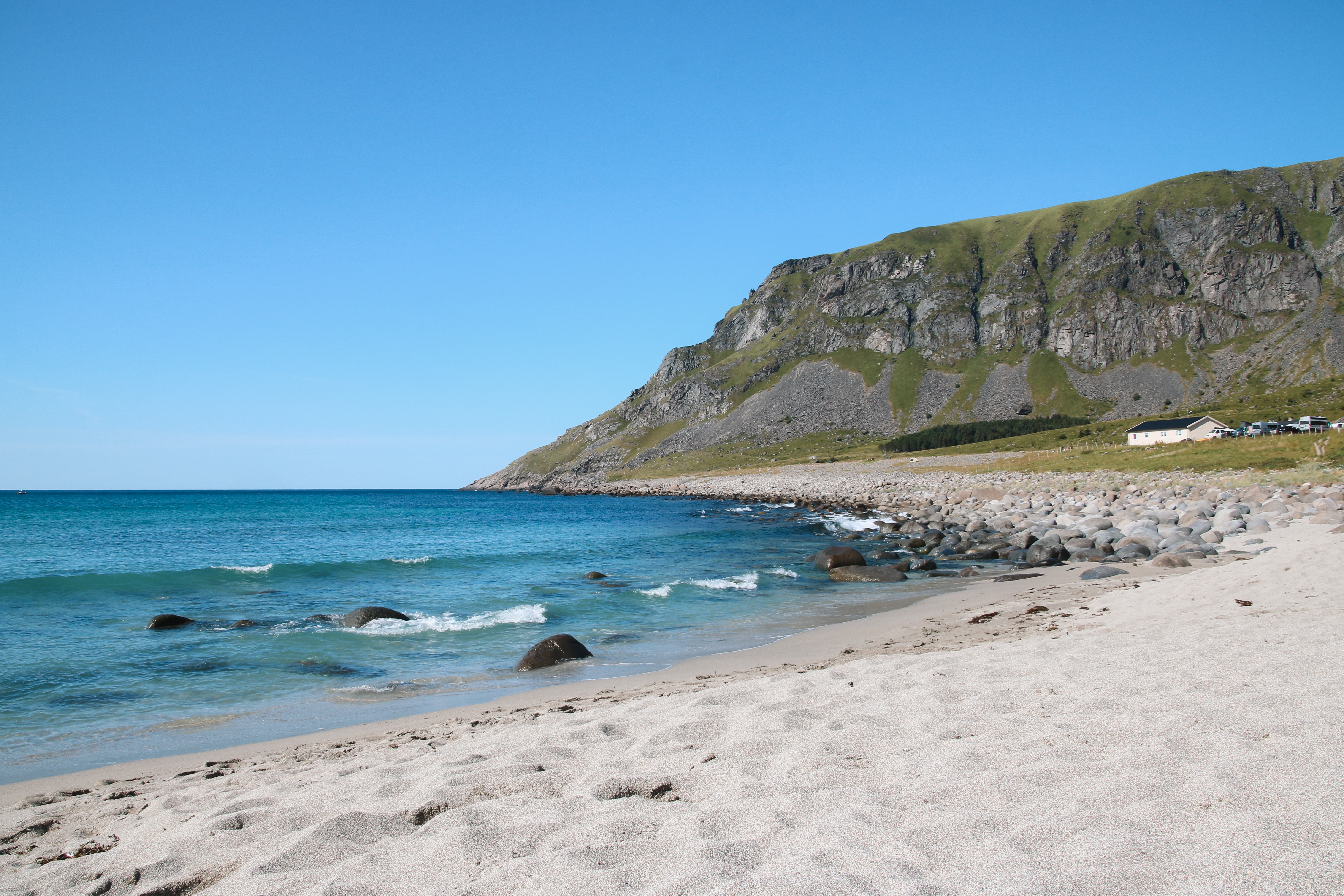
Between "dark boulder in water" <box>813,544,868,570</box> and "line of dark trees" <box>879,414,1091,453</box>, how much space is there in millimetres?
110260

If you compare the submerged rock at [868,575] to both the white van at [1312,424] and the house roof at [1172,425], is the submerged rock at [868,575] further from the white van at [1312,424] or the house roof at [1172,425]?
the house roof at [1172,425]

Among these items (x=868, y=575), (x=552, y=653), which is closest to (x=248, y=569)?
(x=552, y=653)

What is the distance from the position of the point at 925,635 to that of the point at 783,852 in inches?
432

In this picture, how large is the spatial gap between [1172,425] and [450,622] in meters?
100

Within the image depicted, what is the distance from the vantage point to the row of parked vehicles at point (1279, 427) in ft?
245

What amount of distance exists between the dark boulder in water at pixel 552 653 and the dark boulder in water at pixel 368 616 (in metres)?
6.45

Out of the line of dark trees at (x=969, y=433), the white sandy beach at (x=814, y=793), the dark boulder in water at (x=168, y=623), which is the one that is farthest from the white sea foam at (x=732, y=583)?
the line of dark trees at (x=969, y=433)

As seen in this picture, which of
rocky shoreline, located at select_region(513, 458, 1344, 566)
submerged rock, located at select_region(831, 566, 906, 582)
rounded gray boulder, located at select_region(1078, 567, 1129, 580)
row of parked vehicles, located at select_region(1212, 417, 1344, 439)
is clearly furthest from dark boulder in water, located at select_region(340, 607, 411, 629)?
row of parked vehicles, located at select_region(1212, 417, 1344, 439)

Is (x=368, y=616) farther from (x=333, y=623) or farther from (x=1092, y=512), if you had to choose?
(x=1092, y=512)

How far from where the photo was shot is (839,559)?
26.9m

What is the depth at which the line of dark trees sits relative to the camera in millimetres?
137250

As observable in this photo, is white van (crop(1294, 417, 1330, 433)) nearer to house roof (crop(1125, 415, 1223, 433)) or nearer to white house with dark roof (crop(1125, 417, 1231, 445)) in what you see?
white house with dark roof (crop(1125, 417, 1231, 445))

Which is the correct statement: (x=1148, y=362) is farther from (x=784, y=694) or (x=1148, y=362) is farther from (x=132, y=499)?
(x=132, y=499)

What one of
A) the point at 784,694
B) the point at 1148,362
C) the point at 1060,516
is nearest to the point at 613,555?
the point at 1060,516
